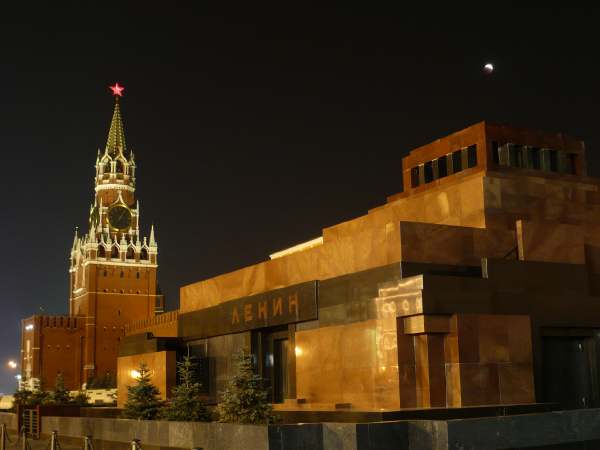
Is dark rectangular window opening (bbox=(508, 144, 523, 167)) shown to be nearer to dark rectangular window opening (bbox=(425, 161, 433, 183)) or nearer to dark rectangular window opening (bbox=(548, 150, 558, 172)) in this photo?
dark rectangular window opening (bbox=(548, 150, 558, 172))

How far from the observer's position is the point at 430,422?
480 inches

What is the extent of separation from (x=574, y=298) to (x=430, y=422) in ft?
23.8

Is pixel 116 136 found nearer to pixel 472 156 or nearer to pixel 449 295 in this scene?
pixel 472 156

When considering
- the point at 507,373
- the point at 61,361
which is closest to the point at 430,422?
the point at 507,373

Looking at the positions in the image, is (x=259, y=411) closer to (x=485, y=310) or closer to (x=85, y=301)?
(x=485, y=310)

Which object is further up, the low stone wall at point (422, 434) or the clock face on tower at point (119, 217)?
the clock face on tower at point (119, 217)

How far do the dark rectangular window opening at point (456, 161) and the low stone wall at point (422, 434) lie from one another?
899 centimetres

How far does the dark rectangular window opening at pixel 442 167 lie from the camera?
2178 cm

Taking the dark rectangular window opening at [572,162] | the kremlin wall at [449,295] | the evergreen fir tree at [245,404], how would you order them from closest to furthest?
the evergreen fir tree at [245,404] < the kremlin wall at [449,295] < the dark rectangular window opening at [572,162]

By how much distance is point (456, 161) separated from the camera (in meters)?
21.4

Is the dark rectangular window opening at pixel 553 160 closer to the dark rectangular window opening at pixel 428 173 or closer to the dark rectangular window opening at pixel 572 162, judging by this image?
the dark rectangular window opening at pixel 572 162

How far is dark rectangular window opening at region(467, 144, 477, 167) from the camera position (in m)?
20.7

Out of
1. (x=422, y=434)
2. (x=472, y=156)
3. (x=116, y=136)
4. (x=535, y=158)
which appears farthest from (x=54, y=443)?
(x=116, y=136)

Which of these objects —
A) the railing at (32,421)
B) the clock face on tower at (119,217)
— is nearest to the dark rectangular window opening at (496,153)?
the railing at (32,421)
